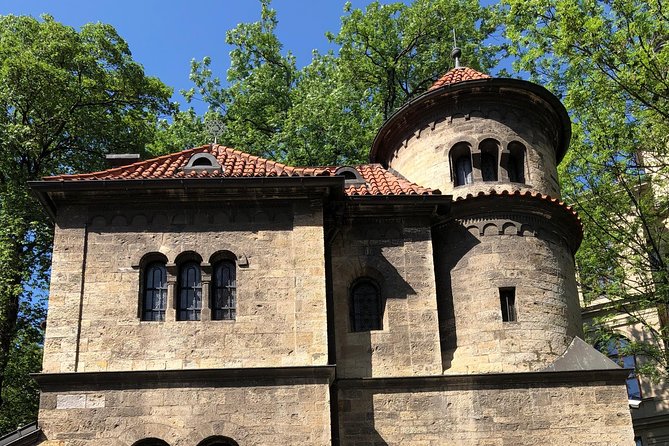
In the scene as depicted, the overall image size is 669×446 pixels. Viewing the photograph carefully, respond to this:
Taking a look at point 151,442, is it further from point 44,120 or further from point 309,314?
point 44,120

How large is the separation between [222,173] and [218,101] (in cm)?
1478

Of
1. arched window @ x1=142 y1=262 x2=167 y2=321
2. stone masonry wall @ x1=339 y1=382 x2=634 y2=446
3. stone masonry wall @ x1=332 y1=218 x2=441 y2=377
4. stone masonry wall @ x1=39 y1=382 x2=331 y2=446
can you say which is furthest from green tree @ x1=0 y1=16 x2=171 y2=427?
Answer: stone masonry wall @ x1=339 y1=382 x2=634 y2=446

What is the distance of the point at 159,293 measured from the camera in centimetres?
1334

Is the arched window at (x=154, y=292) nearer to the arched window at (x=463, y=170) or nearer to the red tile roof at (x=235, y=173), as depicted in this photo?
the red tile roof at (x=235, y=173)

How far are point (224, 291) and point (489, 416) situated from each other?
5.25 metres

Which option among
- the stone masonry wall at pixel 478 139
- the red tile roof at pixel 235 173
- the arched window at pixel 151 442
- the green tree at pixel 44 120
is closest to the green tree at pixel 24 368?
the green tree at pixel 44 120

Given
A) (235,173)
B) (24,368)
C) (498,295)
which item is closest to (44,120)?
(24,368)

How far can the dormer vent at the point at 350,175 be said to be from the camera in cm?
1566

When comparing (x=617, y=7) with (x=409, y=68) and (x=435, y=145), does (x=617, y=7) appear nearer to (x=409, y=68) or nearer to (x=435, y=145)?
(x=435, y=145)

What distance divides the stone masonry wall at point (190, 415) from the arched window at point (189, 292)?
145 cm

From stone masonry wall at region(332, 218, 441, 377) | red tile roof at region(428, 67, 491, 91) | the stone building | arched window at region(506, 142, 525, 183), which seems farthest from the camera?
red tile roof at region(428, 67, 491, 91)

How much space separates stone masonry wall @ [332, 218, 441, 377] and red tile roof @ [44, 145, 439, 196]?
840mm

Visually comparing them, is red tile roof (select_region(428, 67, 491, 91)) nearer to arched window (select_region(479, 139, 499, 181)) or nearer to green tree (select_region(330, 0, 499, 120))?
arched window (select_region(479, 139, 499, 181))

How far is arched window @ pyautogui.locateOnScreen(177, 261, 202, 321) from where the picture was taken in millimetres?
13180
